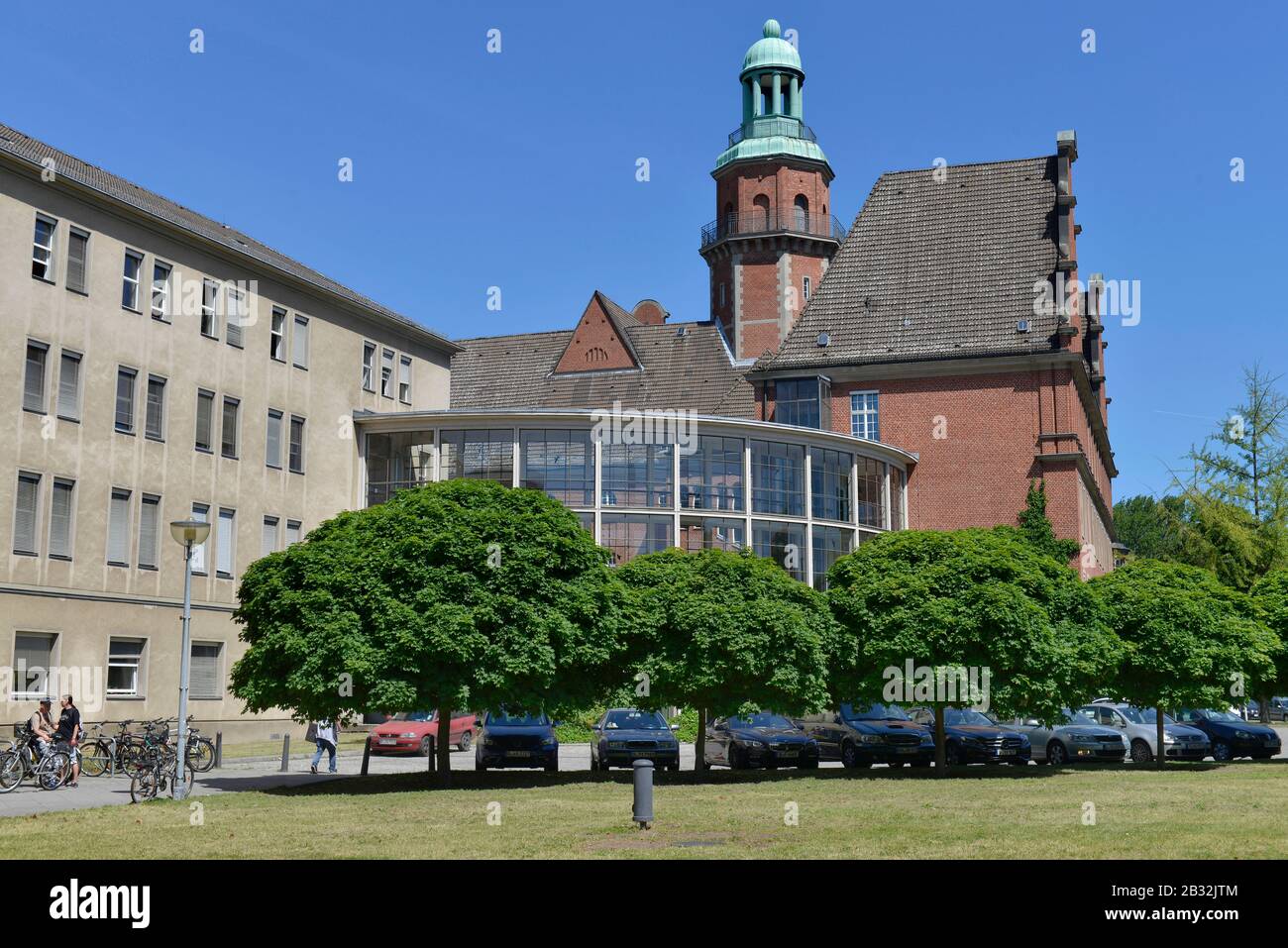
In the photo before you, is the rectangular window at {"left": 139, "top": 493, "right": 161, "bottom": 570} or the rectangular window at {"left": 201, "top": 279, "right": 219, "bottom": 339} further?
the rectangular window at {"left": 201, "top": 279, "right": 219, "bottom": 339}

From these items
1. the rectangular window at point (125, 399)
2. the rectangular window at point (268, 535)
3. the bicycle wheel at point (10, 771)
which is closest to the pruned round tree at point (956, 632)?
the bicycle wheel at point (10, 771)

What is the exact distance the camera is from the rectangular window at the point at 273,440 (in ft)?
154

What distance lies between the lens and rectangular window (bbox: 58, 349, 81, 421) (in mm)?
38250

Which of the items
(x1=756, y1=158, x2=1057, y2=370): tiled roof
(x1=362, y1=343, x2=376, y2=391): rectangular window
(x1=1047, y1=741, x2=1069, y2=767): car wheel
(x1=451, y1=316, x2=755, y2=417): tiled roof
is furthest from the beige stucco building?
(x1=451, y1=316, x2=755, y2=417): tiled roof

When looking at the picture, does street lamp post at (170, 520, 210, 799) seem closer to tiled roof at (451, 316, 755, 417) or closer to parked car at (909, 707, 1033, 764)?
parked car at (909, 707, 1033, 764)

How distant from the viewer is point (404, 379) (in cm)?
5531

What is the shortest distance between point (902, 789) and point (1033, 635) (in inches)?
196

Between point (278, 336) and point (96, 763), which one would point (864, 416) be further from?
point (96, 763)

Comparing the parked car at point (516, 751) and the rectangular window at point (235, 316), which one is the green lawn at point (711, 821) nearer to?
the parked car at point (516, 751)

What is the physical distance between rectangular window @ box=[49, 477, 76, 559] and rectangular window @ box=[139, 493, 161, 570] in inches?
106

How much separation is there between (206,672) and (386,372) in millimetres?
15207

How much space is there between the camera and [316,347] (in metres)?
49.2
